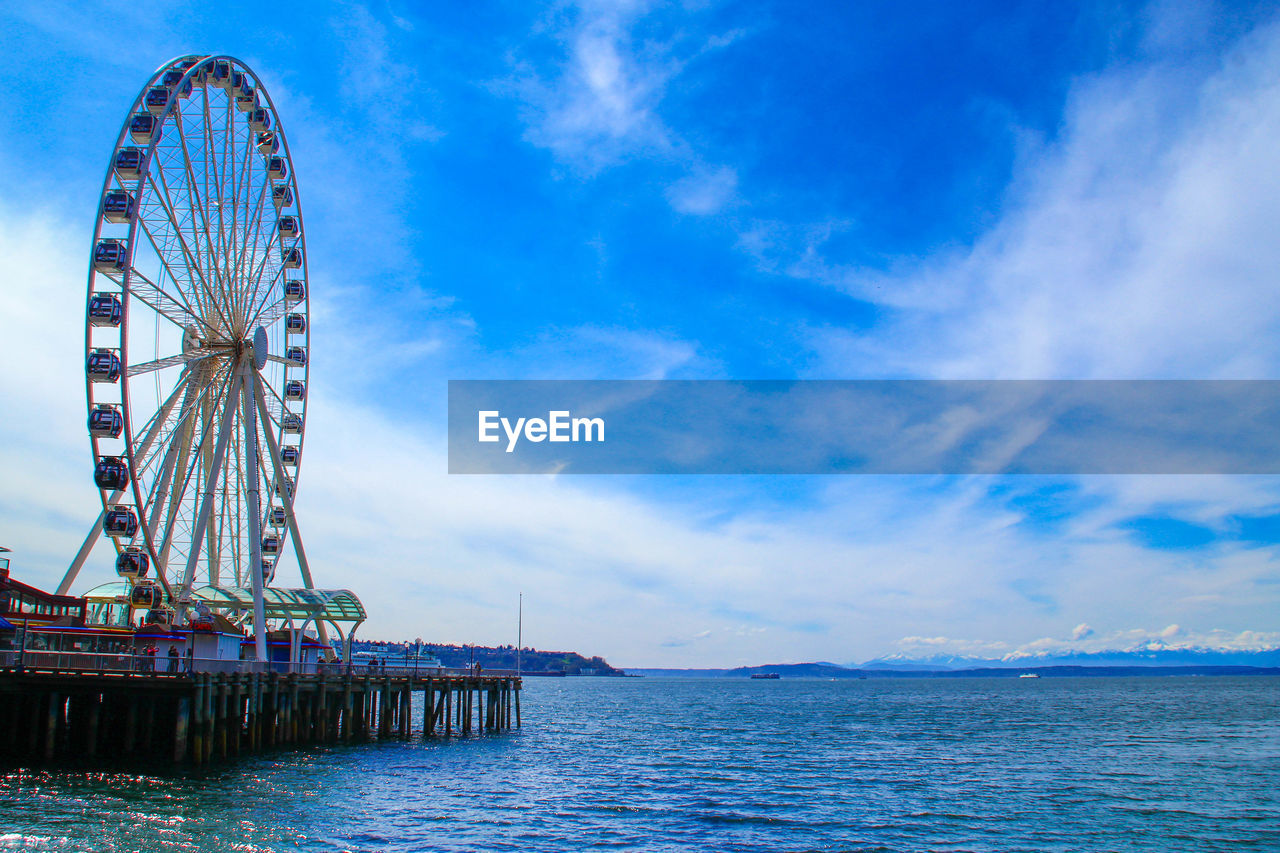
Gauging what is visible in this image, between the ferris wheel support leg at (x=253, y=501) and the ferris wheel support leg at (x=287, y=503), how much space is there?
0.68 metres

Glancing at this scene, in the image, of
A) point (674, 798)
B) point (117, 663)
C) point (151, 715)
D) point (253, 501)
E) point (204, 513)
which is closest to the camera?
point (674, 798)

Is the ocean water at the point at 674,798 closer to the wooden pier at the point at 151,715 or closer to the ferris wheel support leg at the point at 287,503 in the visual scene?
the wooden pier at the point at 151,715

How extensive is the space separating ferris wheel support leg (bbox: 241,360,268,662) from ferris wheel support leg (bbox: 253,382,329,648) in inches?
26.6

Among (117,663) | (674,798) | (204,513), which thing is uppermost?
(204,513)

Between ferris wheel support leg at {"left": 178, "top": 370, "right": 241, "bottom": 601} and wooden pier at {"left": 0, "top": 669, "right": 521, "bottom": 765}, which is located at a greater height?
ferris wheel support leg at {"left": 178, "top": 370, "right": 241, "bottom": 601}

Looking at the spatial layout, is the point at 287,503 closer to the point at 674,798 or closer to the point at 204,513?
the point at 204,513

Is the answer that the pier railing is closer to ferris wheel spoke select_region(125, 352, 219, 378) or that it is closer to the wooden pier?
the wooden pier

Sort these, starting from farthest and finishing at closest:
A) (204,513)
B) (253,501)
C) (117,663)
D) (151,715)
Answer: (253,501) < (204,513) < (117,663) < (151,715)

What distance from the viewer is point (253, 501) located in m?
49.0

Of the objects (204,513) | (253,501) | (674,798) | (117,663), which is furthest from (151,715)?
(674,798)

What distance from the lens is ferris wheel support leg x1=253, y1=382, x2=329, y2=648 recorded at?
51000 mm

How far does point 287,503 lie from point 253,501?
18.3 ft

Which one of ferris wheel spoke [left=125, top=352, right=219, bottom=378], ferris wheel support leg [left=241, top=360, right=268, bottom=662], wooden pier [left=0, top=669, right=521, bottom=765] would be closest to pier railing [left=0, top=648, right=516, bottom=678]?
wooden pier [left=0, top=669, right=521, bottom=765]

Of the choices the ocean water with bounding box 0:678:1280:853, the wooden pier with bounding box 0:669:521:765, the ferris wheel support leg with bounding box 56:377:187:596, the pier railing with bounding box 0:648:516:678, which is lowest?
the ocean water with bounding box 0:678:1280:853
